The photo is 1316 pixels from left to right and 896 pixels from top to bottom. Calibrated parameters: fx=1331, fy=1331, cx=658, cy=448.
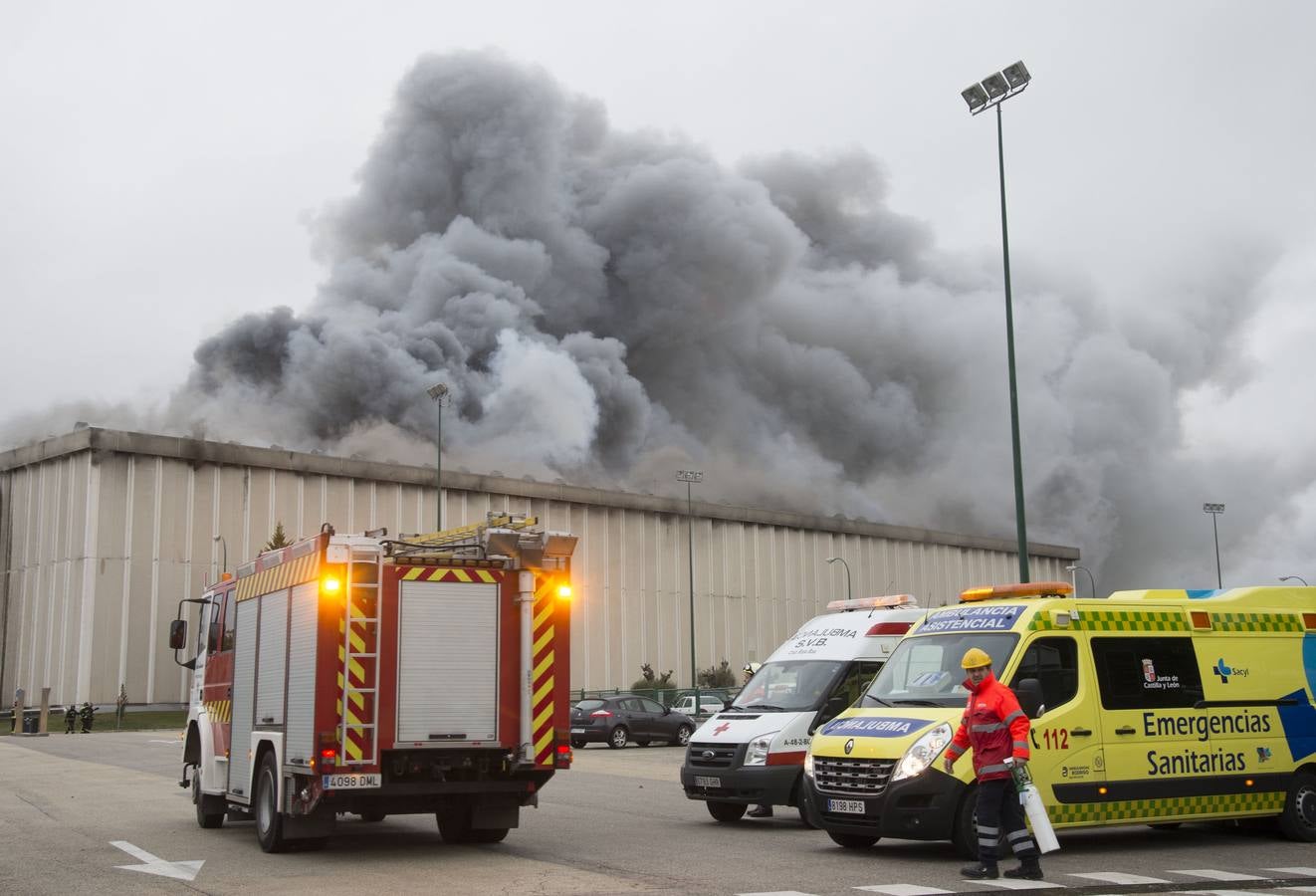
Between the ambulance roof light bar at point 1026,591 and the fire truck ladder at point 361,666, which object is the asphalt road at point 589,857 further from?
the ambulance roof light bar at point 1026,591

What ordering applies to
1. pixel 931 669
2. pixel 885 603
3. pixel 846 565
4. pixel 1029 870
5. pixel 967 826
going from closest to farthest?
pixel 1029 870 → pixel 967 826 → pixel 931 669 → pixel 885 603 → pixel 846 565

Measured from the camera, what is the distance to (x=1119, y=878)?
29.3 feet

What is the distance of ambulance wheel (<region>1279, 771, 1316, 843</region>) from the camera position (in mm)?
11141

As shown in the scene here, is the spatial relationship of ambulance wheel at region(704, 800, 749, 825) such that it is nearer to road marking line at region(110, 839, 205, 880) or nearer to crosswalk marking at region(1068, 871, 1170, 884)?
crosswalk marking at region(1068, 871, 1170, 884)

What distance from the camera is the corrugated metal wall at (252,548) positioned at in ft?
154

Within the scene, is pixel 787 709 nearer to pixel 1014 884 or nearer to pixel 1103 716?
pixel 1103 716

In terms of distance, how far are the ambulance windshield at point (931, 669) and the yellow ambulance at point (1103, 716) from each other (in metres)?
0.01

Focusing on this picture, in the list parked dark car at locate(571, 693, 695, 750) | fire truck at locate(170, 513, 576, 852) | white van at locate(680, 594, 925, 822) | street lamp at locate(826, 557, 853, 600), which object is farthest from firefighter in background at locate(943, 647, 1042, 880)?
street lamp at locate(826, 557, 853, 600)

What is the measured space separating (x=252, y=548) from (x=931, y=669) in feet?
141

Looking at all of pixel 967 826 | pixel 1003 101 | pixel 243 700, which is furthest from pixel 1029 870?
pixel 1003 101

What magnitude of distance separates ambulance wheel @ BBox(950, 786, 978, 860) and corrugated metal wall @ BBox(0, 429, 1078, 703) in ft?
138

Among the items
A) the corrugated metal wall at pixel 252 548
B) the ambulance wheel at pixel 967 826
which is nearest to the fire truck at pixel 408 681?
the ambulance wheel at pixel 967 826

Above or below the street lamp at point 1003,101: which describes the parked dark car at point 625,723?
below

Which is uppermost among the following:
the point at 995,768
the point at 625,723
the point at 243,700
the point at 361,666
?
the point at 361,666
